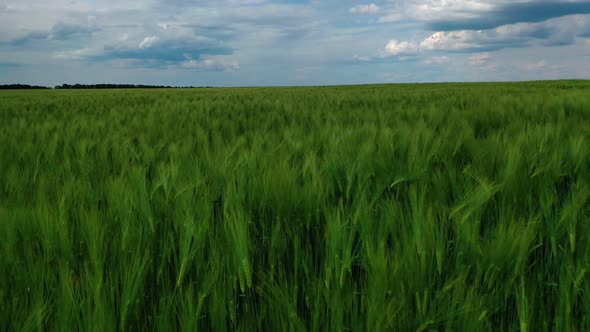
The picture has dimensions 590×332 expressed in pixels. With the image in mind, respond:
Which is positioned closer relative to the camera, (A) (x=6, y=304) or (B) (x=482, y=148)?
(A) (x=6, y=304)

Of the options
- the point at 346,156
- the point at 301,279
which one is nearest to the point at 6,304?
the point at 301,279

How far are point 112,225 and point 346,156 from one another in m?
0.98

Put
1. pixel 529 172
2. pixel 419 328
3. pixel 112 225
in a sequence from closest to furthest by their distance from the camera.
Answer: pixel 419 328 → pixel 112 225 → pixel 529 172

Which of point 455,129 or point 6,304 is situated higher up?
point 455,129

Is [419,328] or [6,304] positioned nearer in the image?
[419,328]

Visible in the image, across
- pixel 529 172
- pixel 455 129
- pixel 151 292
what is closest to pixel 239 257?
pixel 151 292

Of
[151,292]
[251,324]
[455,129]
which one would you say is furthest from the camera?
[455,129]

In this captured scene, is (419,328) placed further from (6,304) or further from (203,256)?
(6,304)

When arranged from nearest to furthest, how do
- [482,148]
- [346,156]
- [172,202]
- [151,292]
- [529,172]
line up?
[151,292] → [172,202] → [529,172] → [346,156] → [482,148]

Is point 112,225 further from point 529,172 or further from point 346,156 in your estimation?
point 529,172

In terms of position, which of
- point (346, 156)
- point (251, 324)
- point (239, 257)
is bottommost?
point (251, 324)

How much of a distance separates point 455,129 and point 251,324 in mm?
2356

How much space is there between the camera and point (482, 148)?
1.99 metres

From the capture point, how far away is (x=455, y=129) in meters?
2.81
